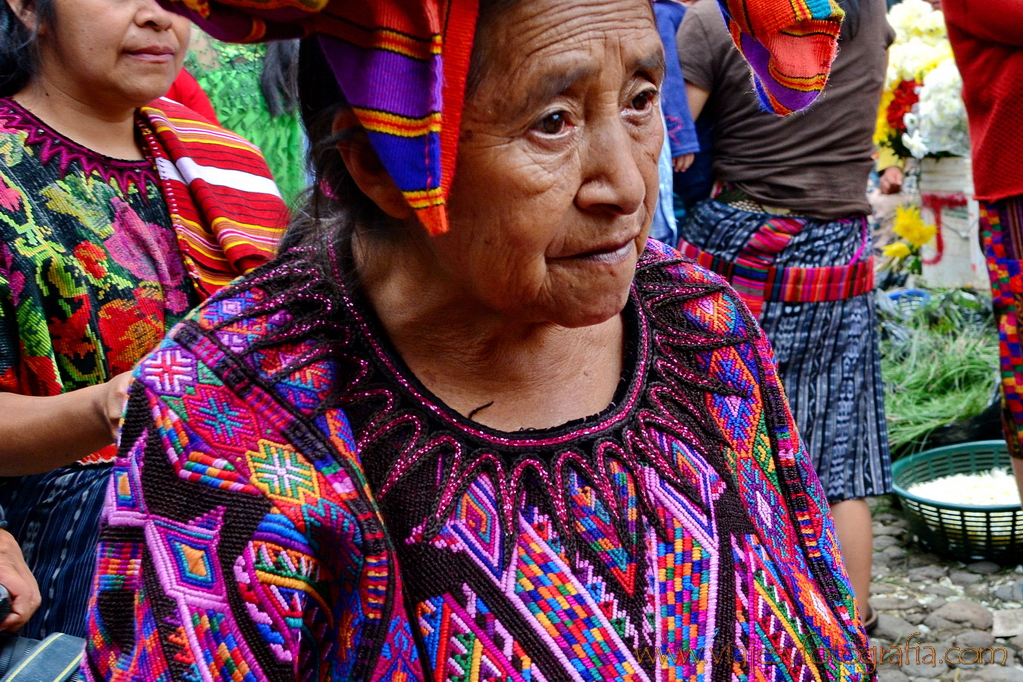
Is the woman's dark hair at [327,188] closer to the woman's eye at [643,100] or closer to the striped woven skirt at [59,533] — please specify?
the woman's eye at [643,100]

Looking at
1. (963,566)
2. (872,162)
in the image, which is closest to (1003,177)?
(872,162)

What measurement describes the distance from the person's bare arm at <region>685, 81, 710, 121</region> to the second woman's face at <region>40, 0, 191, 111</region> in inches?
75.9

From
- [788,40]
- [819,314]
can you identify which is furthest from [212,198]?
[819,314]

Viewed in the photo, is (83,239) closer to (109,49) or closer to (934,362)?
(109,49)

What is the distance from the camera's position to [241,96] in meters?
3.82

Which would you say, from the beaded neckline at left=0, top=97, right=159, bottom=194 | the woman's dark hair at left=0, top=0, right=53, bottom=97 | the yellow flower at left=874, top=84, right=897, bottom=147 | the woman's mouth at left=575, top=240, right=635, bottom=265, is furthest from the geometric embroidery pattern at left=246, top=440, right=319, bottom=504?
the yellow flower at left=874, top=84, right=897, bottom=147

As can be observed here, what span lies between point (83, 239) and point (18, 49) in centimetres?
48

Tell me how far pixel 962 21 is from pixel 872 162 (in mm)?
813

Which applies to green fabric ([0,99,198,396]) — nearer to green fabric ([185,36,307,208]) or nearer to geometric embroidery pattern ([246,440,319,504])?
geometric embroidery pattern ([246,440,319,504])

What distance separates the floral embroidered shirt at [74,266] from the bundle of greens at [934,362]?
3.92 metres

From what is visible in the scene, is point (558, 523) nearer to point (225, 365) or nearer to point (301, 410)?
point (301, 410)

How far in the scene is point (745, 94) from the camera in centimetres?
352

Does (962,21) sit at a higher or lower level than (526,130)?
higher

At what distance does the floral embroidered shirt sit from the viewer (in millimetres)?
1986
